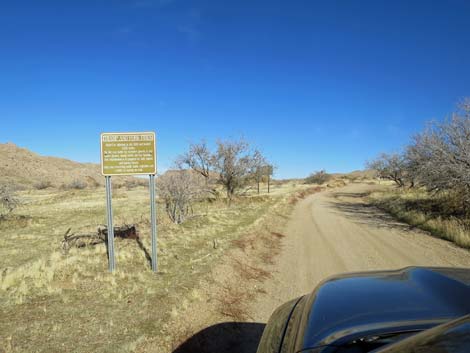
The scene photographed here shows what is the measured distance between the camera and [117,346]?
3.75m

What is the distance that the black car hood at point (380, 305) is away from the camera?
1.77 metres

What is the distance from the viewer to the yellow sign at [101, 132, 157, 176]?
21.4 feet

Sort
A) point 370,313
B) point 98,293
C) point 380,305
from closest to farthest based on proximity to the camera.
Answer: point 370,313
point 380,305
point 98,293

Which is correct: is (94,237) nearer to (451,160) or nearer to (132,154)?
(132,154)

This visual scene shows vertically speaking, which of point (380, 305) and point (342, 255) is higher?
point (380, 305)

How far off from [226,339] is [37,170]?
9493 centimetres

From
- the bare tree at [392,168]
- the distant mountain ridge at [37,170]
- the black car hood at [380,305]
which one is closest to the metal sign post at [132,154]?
the black car hood at [380,305]

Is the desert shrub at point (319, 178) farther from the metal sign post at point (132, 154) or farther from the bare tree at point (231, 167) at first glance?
the metal sign post at point (132, 154)

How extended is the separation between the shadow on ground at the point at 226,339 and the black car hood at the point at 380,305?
197 cm

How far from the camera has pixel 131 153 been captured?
21.6ft

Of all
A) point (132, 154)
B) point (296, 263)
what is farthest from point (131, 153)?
point (296, 263)

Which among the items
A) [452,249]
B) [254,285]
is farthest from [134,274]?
[452,249]

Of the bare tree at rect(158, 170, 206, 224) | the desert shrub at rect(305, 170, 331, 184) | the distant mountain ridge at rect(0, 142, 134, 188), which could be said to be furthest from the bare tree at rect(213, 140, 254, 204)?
the desert shrub at rect(305, 170, 331, 184)

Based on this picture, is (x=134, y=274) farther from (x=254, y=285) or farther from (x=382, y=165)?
(x=382, y=165)
